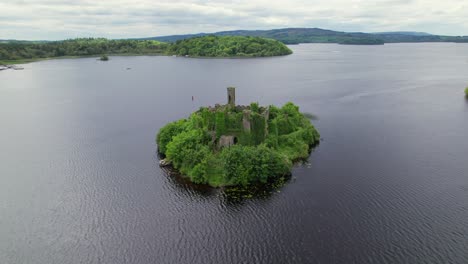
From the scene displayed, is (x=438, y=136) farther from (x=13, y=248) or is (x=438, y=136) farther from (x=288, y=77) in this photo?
(x=288, y=77)

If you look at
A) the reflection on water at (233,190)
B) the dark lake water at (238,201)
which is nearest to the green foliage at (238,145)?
the reflection on water at (233,190)

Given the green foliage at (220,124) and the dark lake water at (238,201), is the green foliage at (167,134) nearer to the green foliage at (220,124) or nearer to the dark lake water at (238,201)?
the dark lake water at (238,201)

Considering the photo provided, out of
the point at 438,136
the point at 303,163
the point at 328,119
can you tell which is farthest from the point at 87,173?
the point at 438,136

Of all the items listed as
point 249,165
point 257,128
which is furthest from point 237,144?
point 249,165

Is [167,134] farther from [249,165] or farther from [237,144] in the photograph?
[249,165]

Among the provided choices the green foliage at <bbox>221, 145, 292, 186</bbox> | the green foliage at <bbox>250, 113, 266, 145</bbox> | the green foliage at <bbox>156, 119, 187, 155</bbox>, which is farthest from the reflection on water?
the green foliage at <bbox>156, 119, 187, 155</bbox>
